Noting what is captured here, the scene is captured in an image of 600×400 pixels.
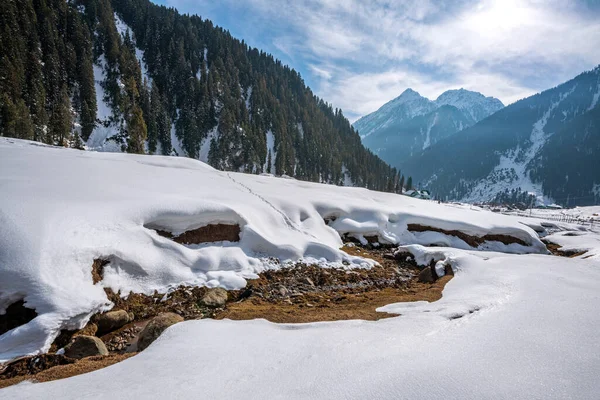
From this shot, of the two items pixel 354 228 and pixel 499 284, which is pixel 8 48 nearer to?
pixel 354 228

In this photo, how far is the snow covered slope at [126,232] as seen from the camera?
6168 millimetres

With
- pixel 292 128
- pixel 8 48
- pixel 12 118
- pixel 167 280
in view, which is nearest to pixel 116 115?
pixel 8 48

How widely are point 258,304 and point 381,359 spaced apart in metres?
5.19

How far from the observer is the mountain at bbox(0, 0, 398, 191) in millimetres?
55594

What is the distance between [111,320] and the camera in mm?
6809

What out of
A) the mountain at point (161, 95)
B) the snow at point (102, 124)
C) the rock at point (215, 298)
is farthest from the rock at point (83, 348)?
the snow at point (102, 124)

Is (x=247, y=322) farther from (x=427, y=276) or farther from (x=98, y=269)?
(x=427, y=276)

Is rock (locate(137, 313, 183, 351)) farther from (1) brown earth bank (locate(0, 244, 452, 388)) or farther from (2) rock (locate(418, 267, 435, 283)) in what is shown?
(2) rock (locate(418, 267, 435, 283))

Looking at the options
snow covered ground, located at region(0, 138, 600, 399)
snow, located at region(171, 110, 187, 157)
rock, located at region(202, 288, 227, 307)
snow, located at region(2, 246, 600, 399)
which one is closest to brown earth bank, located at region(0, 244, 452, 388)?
rock, located at region(202, 288, 227, 307)

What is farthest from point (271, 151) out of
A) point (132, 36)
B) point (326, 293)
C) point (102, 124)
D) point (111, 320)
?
point (111, 320)

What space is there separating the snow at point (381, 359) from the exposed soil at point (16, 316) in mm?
3044

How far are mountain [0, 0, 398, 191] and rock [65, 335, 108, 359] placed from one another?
5744cm

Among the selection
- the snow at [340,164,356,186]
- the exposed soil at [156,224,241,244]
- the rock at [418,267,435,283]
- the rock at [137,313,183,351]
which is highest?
the snow at [340,164,356,186]

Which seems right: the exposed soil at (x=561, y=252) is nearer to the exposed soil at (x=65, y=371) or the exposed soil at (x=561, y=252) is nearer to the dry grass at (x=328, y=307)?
the dry grass at (x=328, y=307)
